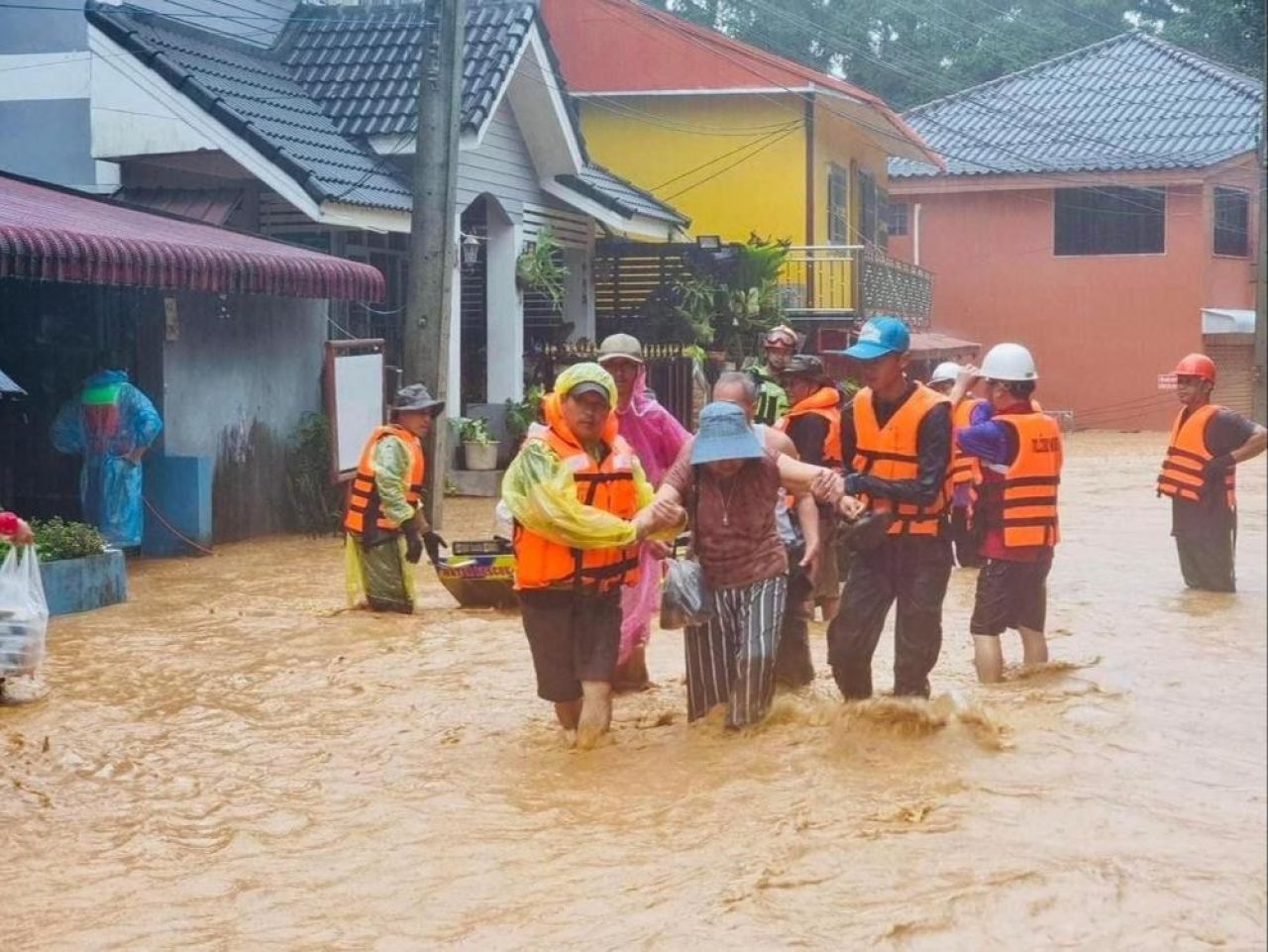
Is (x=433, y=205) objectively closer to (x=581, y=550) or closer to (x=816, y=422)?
(x=816, y=422)

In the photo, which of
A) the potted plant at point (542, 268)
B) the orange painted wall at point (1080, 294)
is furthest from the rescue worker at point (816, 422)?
the orange painted wall at point (1080, 294)

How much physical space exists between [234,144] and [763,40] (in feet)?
72.6

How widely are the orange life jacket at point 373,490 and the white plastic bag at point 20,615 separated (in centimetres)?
258

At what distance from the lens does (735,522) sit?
25.0 ft

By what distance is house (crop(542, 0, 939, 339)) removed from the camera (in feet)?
84.4

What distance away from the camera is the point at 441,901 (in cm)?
606

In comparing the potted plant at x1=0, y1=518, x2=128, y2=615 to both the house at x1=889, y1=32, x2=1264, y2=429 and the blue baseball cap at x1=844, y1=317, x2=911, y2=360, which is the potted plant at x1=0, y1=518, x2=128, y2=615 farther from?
the house at x1=889, y1=32, x2=1264, y2=429

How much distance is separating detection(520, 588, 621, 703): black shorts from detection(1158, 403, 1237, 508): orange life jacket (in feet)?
16.5

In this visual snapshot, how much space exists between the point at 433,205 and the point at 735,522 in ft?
24.6

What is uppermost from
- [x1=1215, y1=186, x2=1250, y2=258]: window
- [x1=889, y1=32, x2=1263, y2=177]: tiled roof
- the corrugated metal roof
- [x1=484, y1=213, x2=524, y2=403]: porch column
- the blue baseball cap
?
[x1=889, y1=32, x2=1263, y2=177]: tiled roof

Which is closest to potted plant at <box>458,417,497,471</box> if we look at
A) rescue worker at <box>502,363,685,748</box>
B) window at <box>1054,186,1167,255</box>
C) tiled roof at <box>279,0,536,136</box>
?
tiled roof at <box>279,0,536,136</box>

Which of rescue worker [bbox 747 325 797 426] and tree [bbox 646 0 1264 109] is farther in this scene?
tree [bbox 646 0 1264 109]

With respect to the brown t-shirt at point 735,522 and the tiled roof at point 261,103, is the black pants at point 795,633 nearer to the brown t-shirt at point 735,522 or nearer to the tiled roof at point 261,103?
the brown t-shirt at point 735,522

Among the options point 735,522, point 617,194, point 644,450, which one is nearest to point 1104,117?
point 617,194
